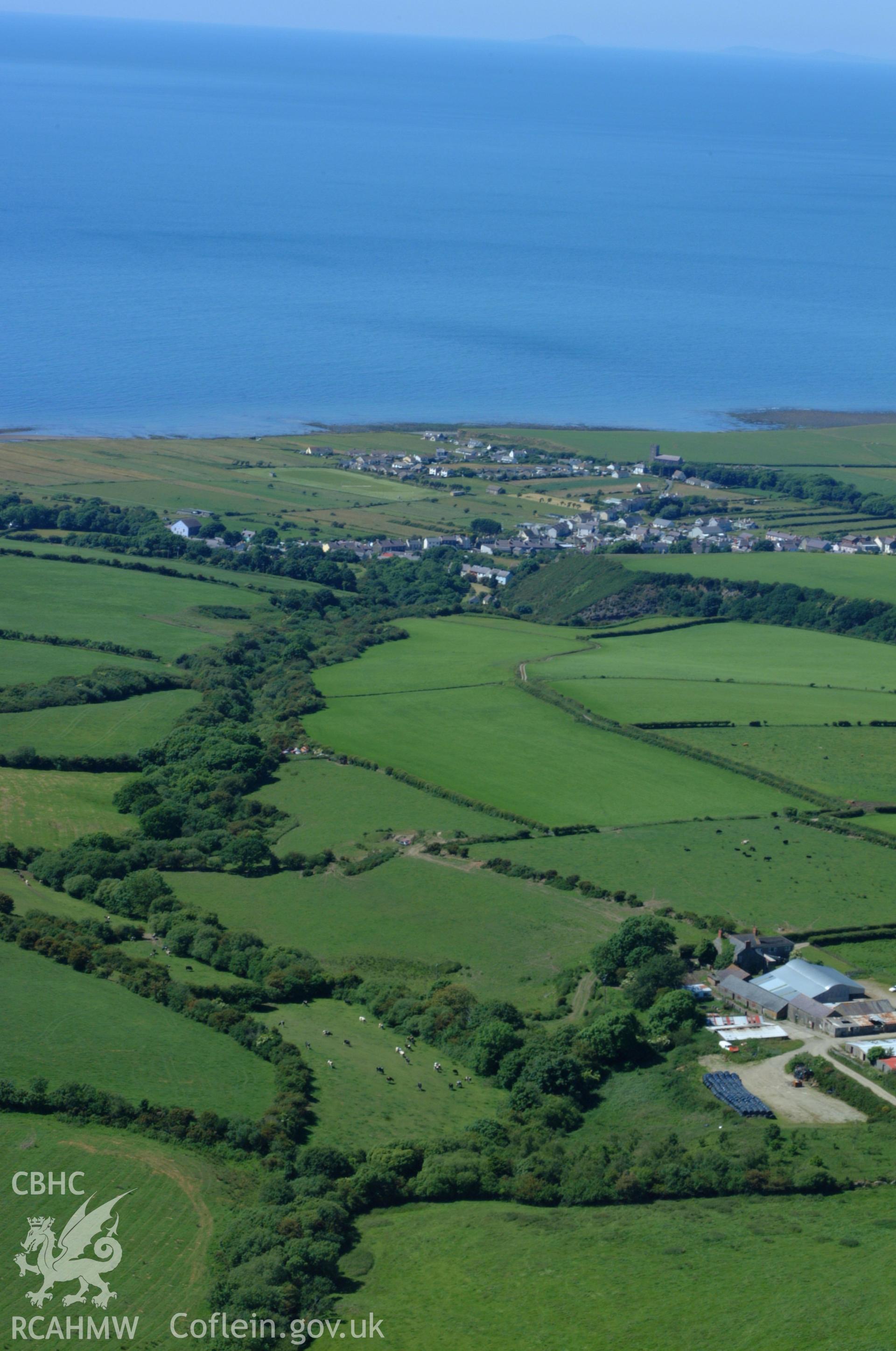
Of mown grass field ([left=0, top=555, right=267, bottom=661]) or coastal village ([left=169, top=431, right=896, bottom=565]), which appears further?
coastal village ([left=169, top=431, right=896, bottom=565])

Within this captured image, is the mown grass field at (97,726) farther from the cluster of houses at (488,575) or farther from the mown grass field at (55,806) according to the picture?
the cluster of houses at (488,575)

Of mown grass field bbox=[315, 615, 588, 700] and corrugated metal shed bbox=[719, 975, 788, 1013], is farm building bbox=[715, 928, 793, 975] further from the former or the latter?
mown grass field bbox=[315, 615, 588, 700]

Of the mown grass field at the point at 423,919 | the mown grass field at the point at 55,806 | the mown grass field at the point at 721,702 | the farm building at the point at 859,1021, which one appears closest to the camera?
the farm building at the point at 859,1021

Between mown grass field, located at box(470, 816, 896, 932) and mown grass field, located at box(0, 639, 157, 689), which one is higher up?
mown grass field, located at box(0, 639, 157, 689)

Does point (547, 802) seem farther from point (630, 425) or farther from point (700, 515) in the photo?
point (630, 425)

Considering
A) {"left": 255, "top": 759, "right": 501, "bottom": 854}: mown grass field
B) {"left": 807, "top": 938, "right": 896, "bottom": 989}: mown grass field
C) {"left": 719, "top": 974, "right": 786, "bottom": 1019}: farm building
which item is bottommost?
{"left": 719, "top": 974, "right": 786, "bottom": 1019}: farm building

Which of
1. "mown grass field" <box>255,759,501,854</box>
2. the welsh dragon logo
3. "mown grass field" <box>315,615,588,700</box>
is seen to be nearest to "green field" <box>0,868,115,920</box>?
"mown grass field" <box>255,759,501,854</box>

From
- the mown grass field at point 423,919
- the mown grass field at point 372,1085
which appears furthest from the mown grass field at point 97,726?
the mown grass field at point 372,1085
